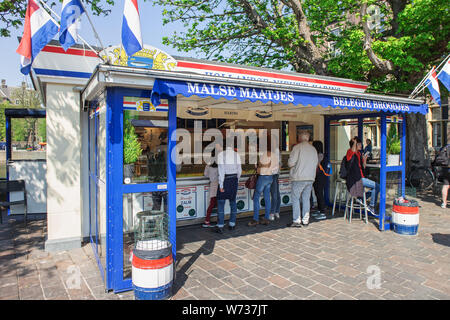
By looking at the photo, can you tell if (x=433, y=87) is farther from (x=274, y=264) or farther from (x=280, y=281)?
(x=280, y=281)

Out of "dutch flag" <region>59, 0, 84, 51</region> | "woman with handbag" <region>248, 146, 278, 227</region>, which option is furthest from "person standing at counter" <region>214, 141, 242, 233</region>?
"dutch flag" <region>59, 0, 84, 51</region>

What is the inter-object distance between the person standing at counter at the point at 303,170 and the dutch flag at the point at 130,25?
12.9 feet

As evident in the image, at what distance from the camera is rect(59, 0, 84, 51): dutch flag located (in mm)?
3691

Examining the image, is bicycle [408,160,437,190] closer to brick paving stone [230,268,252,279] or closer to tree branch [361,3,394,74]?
tree branch [361,3,394,74]

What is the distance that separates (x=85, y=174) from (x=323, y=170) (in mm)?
5220

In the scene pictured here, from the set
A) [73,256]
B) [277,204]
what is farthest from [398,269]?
[73,256]

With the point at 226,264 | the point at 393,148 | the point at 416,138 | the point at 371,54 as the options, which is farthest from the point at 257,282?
the point at 416,138

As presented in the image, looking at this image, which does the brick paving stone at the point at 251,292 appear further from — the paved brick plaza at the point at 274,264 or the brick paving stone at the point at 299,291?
the brick paving stone at the point at 299,291

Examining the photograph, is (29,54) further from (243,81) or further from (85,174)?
(243,81)

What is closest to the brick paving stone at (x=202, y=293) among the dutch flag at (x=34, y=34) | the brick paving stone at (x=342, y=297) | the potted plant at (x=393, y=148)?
the brick paving stone at (x=342, y=297)

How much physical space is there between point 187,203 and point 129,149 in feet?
10.3

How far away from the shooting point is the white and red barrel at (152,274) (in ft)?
11.0

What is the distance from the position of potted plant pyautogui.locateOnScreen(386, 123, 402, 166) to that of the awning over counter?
1.97ft

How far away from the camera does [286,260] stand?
4707mm
